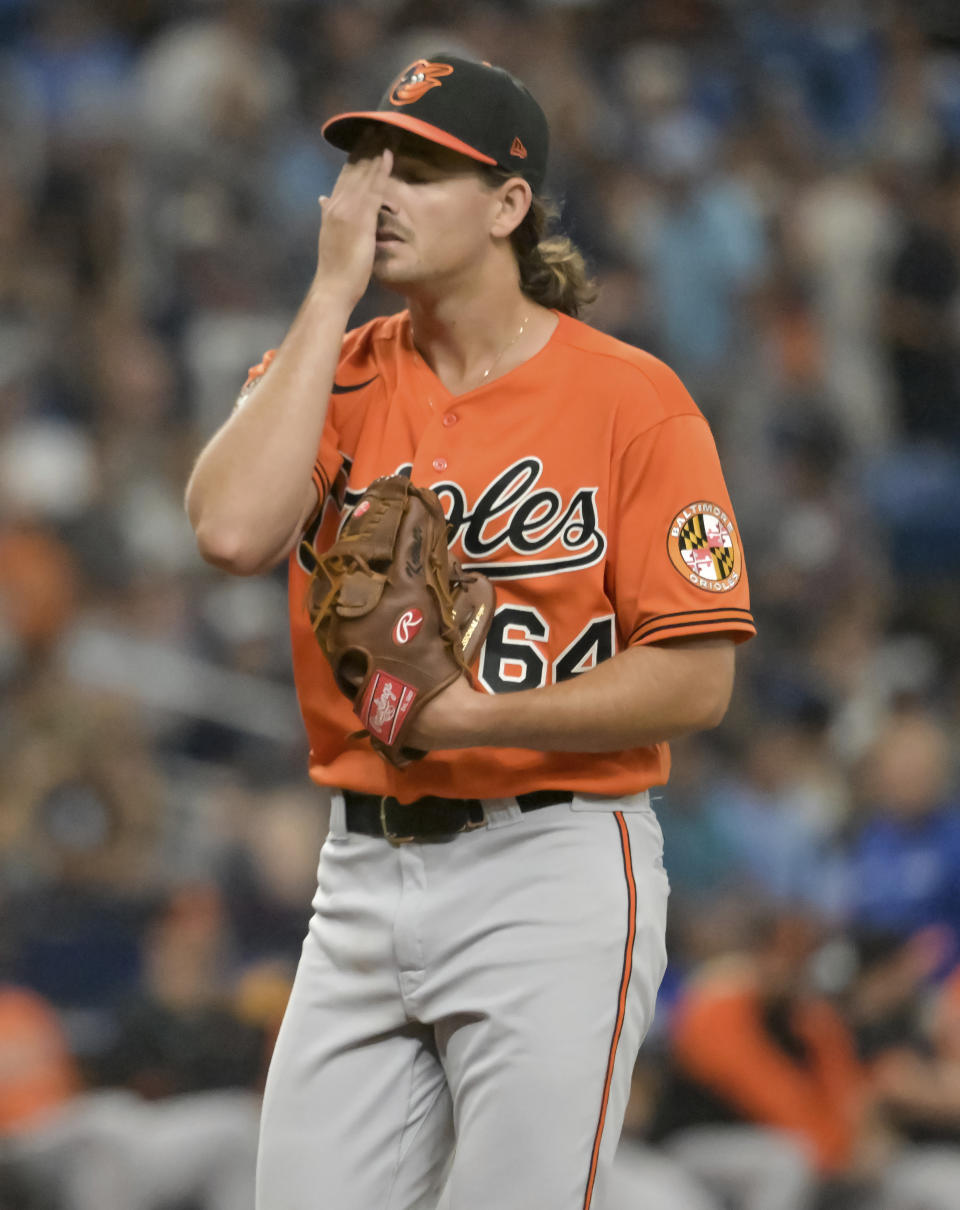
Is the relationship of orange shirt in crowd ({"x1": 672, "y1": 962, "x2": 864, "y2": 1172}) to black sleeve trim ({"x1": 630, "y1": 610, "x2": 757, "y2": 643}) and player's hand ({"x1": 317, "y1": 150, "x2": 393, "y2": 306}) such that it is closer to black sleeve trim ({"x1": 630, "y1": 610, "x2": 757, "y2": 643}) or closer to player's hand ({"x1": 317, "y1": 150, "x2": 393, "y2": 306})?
black sleeve trim ({"x1": 630, "y1": 610, "x2": 757, "y2": 643})

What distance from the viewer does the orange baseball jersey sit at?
87.8 inches

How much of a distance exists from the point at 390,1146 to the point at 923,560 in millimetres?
4862

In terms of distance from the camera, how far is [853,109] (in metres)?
7.89

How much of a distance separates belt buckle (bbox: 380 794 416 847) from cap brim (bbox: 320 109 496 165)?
950mm

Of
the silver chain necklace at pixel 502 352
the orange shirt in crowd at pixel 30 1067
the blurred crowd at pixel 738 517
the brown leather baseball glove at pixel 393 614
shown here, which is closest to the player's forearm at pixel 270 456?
the brown leather baseball glove at pixel 393 614

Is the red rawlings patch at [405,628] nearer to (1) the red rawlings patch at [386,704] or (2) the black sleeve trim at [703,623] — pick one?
(1) the red rawlings patch at [386,704]

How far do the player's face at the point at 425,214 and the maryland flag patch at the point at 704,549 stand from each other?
1.70 ft

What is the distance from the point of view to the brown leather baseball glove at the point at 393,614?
82.4 inches

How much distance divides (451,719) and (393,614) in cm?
16

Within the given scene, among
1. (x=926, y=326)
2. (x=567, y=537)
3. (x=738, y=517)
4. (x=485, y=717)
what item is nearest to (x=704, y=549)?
(x=567, y=537)

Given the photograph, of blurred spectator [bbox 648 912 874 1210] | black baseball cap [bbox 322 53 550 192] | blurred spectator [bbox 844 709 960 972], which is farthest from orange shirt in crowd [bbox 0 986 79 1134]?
black baseball cap [bbox 322 53 550 192]

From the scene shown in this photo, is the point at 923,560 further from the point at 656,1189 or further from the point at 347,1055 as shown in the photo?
the point at 347,1055

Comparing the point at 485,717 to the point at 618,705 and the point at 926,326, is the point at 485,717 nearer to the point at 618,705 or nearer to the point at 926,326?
the point at 618,705

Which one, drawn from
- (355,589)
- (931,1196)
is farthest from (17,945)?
(355,589)
